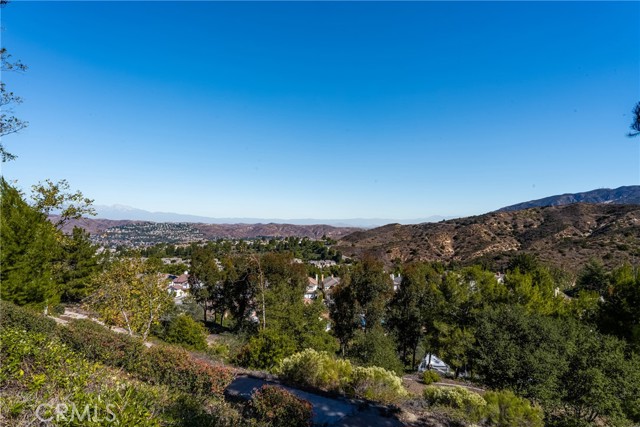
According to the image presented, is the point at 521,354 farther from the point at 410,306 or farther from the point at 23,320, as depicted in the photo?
the point at 23,320

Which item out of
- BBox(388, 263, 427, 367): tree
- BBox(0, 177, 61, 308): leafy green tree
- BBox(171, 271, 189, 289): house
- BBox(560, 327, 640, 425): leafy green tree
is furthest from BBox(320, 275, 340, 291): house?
BBox(560, 327, 640, 425): leafy green tree

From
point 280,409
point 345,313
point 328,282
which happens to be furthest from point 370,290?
point 328,282

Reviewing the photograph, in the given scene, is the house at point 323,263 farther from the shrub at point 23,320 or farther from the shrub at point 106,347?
the shrub at point 23,320

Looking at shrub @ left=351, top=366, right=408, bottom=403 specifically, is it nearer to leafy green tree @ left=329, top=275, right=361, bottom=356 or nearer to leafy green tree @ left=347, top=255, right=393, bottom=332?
leafy green tree @ left=347, top=255, right=393, bottom=332

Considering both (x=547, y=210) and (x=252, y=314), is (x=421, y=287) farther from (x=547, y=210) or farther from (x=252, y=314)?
(x=547, y=210)

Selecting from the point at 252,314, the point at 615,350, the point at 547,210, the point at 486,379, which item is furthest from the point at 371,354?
the point at 547,210

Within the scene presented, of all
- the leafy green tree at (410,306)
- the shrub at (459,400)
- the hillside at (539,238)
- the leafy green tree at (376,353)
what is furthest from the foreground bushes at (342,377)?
the hillside at (539,238)
